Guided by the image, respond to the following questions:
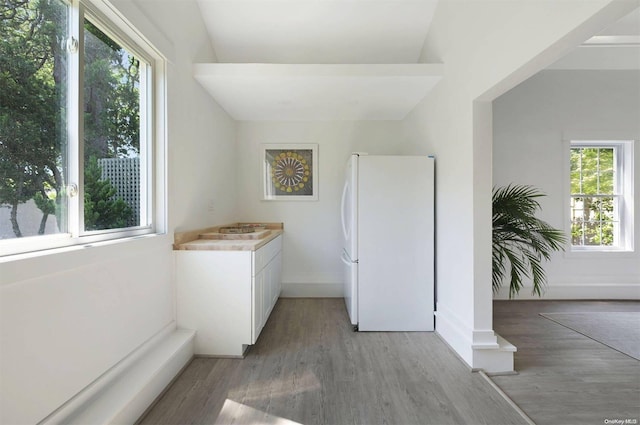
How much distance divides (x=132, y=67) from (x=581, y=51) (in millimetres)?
4747

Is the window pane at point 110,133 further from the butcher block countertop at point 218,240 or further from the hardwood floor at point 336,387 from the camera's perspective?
the hardwood floor at point 336,387

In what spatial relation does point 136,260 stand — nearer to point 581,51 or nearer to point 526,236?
point 526,236

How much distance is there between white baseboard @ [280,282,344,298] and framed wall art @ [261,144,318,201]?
3.76 ft

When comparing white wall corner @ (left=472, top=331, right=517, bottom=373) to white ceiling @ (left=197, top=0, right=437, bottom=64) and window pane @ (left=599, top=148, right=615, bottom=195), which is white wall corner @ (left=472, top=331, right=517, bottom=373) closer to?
white ceiling @ (left=197, top=0, right=437, bottom=64)

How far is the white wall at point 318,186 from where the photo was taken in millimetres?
3490

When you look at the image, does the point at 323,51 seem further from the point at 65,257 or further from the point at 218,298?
the point at 65,257

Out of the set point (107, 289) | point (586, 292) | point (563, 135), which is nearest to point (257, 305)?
point (107, 289)

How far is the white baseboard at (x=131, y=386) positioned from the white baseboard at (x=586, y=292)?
3520mm

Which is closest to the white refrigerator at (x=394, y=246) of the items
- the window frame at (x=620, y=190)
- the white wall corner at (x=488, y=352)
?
the white wall corner at (x=488, y=352)

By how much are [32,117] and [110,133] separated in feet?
1.47

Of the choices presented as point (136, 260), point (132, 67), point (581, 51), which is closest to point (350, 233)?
point (136, 260)

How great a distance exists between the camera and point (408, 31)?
262 centimetres

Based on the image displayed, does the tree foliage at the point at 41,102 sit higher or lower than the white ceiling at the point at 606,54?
lower

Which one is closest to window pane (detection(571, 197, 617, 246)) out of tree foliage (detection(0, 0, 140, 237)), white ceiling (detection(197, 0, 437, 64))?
white ceiling (detection(197, 0, 437, 64))
